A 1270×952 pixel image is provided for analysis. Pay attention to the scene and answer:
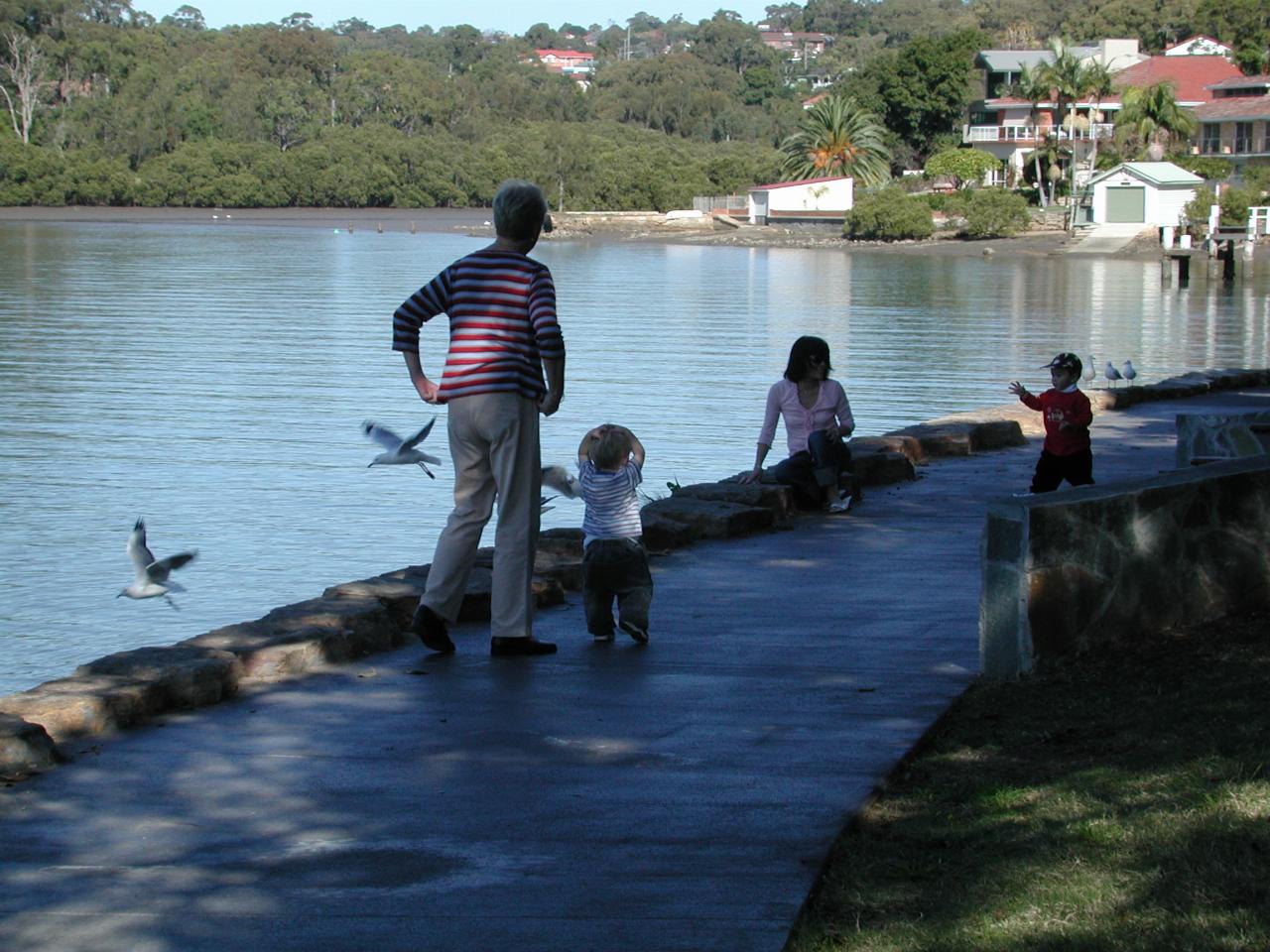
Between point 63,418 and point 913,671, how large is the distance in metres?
18.7

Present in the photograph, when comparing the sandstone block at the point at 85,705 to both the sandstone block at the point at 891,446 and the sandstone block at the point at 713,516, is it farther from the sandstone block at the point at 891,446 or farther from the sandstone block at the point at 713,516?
the sandstone block at the point at 891,446

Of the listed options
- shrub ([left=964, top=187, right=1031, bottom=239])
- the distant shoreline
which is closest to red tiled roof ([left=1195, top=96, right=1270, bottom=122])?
shrub ([left=964, top=187, right=1031, bottom=239])

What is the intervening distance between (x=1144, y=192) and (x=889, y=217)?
14488 millimetres

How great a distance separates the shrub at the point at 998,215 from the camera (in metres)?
81.9

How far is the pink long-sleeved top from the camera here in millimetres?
10781

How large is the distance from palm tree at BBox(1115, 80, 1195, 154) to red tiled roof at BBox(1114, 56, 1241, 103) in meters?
9.59

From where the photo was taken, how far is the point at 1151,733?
5.23 metres

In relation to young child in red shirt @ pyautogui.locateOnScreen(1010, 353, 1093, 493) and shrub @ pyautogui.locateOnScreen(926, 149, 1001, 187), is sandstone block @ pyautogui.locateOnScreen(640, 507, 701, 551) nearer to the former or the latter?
young child in red shirt @ pyautogui.locateOnScreen(1010, 353, 1093, 493)

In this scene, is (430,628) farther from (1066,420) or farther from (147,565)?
(1066,420)

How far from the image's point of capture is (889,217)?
88.5 meters

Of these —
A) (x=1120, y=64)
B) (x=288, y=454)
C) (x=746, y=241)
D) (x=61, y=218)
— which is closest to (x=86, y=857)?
(x=288, y=454)

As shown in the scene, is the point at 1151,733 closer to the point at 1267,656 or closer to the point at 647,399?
the point at 1267,656

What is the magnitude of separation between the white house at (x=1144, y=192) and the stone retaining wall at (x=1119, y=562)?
242 feet

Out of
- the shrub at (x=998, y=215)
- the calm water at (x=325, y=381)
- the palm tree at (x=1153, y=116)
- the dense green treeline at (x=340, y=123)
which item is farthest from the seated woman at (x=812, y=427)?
the dense green treeline at (x=340, y=123)
